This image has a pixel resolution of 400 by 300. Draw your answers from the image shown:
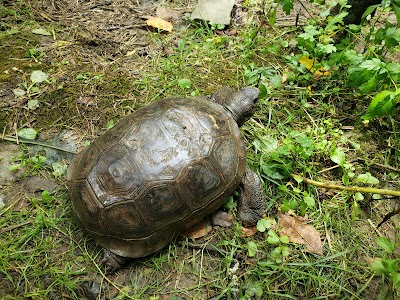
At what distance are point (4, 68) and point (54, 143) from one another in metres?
1.07

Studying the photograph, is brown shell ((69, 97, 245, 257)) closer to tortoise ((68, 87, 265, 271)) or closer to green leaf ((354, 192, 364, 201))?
tortoise ((68, 87, 265, 271))

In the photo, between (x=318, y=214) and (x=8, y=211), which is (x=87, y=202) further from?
(x=318, y=214)

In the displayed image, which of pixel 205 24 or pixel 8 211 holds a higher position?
pixel 205 24

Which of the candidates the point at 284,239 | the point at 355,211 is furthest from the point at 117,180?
the point at 355,211

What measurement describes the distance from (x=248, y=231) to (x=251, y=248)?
173 millimetres

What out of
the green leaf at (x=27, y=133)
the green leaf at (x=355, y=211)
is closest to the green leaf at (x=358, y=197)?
the green leaf at (x=355, y=211)

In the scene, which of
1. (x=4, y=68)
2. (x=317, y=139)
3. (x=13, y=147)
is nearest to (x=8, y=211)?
(x=13, y=147)

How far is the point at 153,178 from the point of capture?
238 cm

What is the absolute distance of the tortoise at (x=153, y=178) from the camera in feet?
7.79

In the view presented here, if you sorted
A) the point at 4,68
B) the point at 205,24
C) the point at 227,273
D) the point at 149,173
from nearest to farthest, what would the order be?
the point at 149,173, the point at 227,273, the point at 4,68, the point at 205,24

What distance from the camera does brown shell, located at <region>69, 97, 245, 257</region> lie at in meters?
2.37

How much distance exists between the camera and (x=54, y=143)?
3.17 meters

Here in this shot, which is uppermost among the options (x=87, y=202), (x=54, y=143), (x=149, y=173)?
(x=149, y=173)

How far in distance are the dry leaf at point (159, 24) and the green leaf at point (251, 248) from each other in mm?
2647
